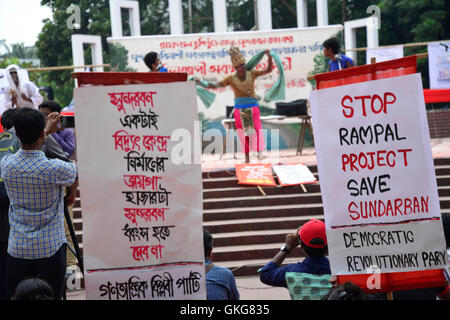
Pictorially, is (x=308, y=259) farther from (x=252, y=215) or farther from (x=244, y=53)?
(x=244, y=53)

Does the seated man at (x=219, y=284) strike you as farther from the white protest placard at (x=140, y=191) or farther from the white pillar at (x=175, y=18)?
the white pillar at (x=175, y=18)

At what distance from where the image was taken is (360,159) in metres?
4.25

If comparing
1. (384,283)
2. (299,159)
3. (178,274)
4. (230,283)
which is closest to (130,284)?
(178,274)

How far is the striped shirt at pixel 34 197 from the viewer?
4047mm

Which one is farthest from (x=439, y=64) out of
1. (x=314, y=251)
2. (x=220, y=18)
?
(x=314, y=251)

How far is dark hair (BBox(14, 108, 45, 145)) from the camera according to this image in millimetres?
4027

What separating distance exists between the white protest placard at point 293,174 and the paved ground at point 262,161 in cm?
87

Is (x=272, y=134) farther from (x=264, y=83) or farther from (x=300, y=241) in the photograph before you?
(x=300, y=241)

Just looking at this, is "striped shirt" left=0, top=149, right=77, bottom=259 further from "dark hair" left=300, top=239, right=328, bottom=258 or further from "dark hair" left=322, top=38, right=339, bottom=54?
"dark hair" left=322, top=38, right=339, bottom=54

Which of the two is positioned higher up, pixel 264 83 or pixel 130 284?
pixel 264 83

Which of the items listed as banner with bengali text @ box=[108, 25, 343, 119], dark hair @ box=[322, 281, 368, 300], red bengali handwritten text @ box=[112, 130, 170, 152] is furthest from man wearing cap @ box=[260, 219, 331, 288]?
banner with bengali text @ box=[108, 25, 343, 119]

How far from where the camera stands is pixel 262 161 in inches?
473

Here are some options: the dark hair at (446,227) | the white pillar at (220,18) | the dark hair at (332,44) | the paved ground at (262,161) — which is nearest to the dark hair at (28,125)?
the dark hair at (446,227)

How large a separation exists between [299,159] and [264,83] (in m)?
3.15
